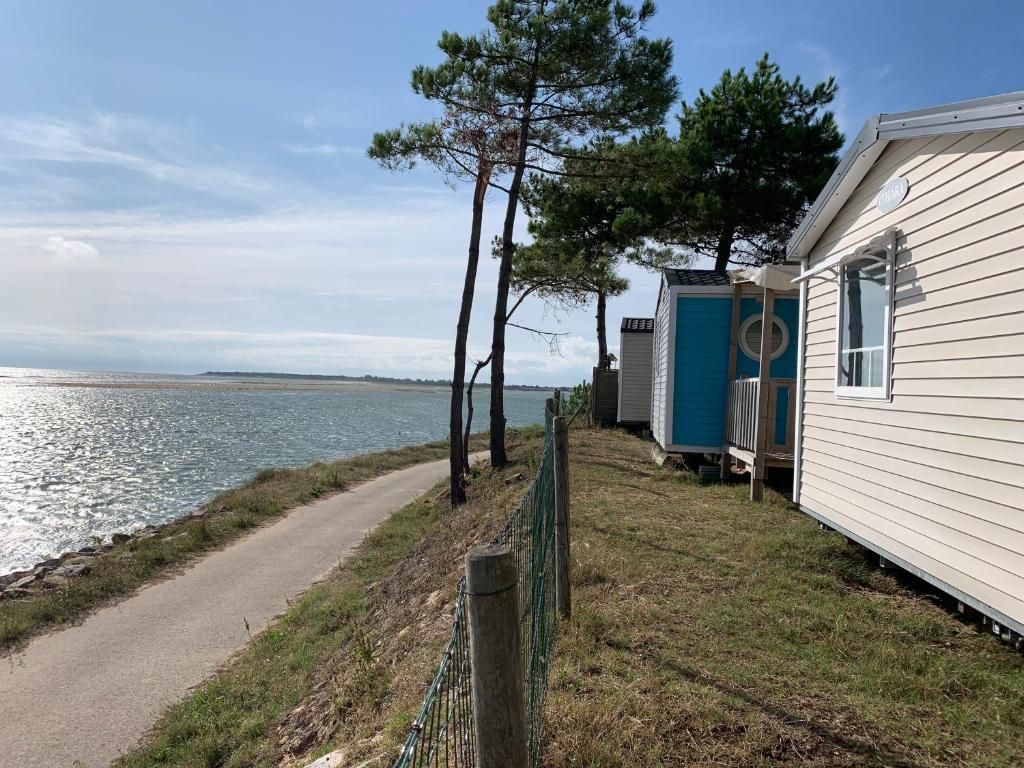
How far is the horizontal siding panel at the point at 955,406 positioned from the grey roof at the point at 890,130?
5.85 ft

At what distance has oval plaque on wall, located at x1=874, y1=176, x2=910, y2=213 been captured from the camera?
240 inches

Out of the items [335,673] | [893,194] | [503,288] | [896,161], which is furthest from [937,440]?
[503,288]

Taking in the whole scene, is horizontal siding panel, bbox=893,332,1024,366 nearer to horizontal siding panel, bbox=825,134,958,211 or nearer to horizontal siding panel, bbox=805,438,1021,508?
horizontal siding panel, bbox=805,438,1021,508

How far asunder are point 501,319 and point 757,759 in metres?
13.8

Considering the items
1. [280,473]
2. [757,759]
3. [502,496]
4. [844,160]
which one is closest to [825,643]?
[757,759]

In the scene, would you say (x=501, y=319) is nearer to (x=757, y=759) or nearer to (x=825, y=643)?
(x=825, y=643)

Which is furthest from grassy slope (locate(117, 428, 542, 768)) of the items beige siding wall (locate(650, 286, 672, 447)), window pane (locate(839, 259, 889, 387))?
window pane (locate(839, 259, 889, 387))

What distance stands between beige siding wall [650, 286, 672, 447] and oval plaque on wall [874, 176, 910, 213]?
5.86 m

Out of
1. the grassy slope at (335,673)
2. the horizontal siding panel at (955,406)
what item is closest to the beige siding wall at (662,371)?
the grassy slope at (335,673)

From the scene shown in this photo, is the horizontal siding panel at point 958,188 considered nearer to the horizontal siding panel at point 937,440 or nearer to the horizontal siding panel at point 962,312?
the horizontal siding panel at point 962,312

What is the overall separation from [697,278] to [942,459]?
7.77m

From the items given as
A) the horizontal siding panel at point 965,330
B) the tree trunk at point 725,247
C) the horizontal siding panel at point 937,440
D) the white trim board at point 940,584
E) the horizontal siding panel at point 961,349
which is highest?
the tree trunk at point 725,247

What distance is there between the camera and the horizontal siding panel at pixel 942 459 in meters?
4.46

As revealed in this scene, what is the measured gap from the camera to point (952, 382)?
5.13 metres
